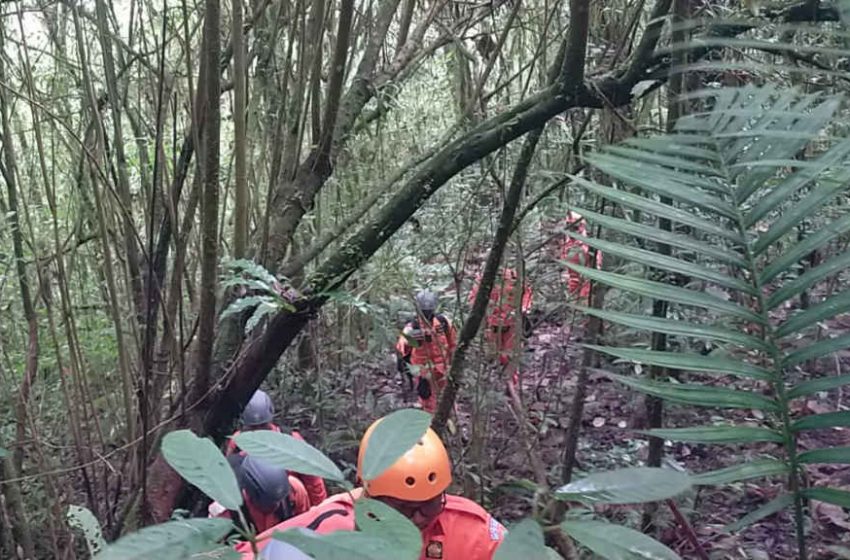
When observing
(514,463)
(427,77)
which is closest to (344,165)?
(427,77)

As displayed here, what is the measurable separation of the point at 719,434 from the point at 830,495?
115mm

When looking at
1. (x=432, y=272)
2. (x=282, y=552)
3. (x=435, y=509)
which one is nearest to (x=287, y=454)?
(x=282, y=552)

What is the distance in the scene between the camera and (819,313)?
0.80 metres

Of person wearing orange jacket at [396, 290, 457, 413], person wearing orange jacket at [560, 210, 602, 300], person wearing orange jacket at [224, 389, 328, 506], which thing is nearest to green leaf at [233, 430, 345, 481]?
person wearing orange jacket at [560, 210, 602, 300]

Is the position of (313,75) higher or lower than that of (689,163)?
higher

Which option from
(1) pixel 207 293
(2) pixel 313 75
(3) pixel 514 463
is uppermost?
(2) pixel 313 75

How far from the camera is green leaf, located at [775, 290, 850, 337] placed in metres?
0.78

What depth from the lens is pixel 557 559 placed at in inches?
27.7

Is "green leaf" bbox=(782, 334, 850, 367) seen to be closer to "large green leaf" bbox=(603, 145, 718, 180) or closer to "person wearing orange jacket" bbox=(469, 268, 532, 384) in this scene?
"large green leaf" bbox=(603, 145, 718, 180)

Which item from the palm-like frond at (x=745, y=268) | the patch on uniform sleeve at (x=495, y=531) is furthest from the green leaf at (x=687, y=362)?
the patch on uniform sleeve at (x=495, y=531)

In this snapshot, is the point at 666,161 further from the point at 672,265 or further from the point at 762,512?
the point at 762,512

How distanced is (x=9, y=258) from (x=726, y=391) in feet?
10.8

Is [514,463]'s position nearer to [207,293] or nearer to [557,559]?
[207,293]

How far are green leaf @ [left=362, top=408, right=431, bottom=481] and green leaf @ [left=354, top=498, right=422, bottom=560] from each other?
0.13 ft
